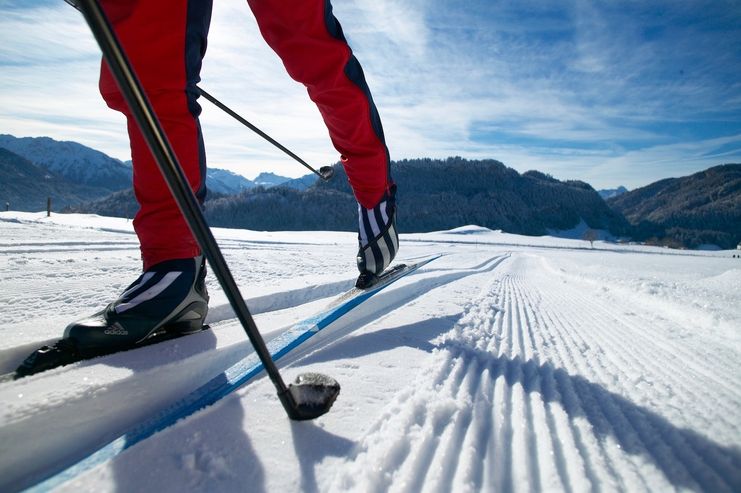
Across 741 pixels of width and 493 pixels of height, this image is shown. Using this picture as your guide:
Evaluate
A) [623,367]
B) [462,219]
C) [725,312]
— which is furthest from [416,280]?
[462,219]

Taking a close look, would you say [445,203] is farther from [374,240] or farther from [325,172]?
[374,240]

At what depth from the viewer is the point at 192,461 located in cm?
A: 49

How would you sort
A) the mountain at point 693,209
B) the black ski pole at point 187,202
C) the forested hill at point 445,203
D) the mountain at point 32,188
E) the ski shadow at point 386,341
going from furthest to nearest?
the mountain at point 32,188 < the mountain at point 693,209 < the forested hill at point 445,203 < the ski shadow at point 386,341 < the black ski pole at point 187,202

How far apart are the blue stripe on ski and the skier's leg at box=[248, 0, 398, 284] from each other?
1.50ft

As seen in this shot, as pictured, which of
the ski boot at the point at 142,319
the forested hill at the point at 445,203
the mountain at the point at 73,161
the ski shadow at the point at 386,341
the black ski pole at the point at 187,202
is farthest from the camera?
the mountain at the point at 73,161

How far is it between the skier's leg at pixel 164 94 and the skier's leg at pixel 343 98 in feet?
0.84

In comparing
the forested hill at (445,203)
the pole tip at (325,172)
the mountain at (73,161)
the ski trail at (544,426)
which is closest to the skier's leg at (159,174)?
the ski trail at (544,426)

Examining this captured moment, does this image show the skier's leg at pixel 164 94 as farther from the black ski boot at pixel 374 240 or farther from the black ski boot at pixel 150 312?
the black ski boot at pixel 374 240

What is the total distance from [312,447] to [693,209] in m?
144

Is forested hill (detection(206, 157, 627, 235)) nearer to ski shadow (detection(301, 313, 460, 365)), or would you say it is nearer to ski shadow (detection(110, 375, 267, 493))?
ski shadow (detection(301, 313, 460, 365))

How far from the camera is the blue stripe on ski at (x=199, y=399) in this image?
1.52ft

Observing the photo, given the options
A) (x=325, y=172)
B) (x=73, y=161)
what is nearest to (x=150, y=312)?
(x=325, y=172)

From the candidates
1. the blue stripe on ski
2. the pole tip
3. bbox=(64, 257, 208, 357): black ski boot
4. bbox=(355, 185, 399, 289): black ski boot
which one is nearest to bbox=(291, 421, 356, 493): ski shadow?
the blue stripe on ski

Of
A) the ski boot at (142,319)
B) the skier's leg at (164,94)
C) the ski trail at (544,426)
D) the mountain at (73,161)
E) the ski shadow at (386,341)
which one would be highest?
the mountain at (73,161)
